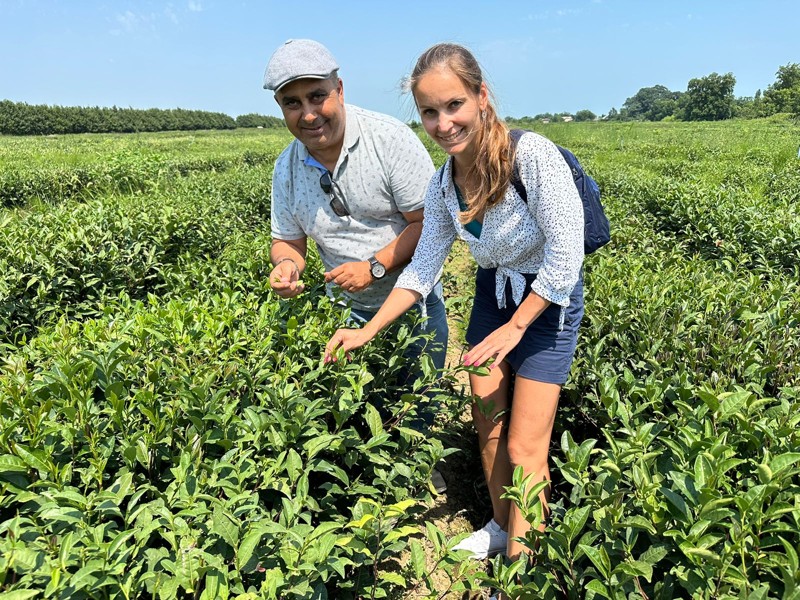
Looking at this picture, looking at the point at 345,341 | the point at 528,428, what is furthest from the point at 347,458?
the point at 528,428

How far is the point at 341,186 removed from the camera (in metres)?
2.28

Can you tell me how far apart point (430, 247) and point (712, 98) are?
3562 inches

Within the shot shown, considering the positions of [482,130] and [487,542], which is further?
[487,542]

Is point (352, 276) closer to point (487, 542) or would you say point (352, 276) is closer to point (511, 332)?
point (511, 332)

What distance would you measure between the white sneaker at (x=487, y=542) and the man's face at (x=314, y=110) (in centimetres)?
185

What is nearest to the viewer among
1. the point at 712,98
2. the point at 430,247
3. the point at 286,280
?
the point at 430,247

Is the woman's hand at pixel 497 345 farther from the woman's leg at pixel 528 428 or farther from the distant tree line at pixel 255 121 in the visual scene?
the distant tree line at pixel 255 121

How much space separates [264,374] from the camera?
70.1 inches

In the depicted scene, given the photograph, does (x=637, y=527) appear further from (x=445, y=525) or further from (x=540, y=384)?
(x=445, y=525)

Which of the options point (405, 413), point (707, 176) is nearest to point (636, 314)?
point (405, 413)

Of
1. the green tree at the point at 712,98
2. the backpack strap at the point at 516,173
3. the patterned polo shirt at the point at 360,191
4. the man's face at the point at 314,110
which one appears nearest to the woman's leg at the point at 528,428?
the backpack strap at the point at 516,173

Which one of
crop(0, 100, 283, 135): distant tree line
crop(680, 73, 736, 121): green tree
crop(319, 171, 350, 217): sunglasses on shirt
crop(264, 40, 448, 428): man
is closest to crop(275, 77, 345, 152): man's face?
crop(264, 40, 448, 428): man

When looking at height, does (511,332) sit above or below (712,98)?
below

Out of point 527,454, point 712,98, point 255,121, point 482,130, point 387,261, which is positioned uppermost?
point 712,98
